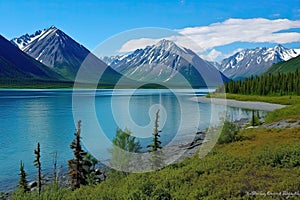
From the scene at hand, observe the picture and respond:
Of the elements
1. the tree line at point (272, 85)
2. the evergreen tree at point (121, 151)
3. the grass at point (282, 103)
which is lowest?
the grass at point (282, 103)

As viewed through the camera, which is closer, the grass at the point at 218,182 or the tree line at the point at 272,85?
the grass at the point at 218,182

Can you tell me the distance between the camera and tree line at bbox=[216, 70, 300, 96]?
128 metres

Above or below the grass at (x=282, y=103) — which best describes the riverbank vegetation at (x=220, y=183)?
above

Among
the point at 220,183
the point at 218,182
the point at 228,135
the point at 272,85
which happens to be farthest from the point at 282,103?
the point at 220,183

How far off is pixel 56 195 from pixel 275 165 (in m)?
11.4

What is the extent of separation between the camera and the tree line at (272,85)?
127825mm

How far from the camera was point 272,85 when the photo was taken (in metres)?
136

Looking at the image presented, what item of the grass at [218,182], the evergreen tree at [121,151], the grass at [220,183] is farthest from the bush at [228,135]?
the grass at [218,182]

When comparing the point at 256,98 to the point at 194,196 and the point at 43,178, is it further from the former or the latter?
the point at 194,196

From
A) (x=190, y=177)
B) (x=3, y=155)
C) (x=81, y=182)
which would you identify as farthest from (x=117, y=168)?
(x=3, y=155)

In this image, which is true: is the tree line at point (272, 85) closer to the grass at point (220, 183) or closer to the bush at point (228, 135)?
the bush at point (228, 135)

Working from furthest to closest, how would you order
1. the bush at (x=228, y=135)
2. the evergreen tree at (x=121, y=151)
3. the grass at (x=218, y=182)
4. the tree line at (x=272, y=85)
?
1. the tree line at (x=272, y=85)
2. the bush at (x=228, y=135)
3. the evergreen tree at (x=121, y=151)
4. the grass at (x=218, y=182)

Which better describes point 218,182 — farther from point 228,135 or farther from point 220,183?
point 228,135

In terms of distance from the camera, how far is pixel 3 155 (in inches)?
1442
